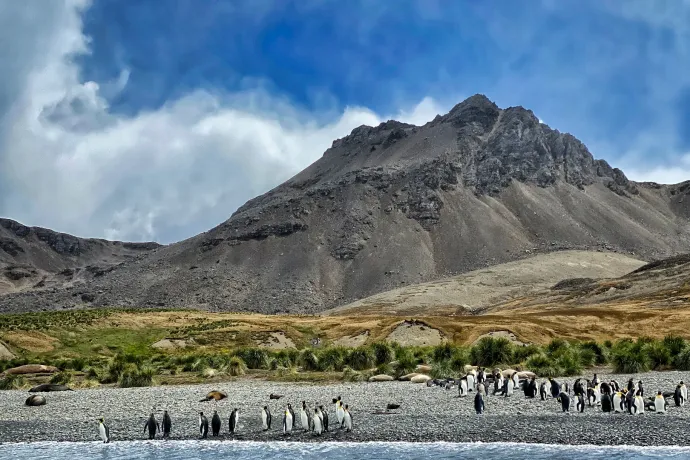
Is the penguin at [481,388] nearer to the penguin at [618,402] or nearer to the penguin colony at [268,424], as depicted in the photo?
the penguin at [618,402]

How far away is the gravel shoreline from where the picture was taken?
20.0 metres

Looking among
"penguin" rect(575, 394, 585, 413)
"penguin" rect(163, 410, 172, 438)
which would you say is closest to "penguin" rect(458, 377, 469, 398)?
"penguin" rect(575, 394, 585, 413)

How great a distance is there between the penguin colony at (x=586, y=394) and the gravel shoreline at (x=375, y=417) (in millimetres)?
359

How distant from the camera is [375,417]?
2297cm

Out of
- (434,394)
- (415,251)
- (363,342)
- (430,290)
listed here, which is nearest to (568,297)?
(430,290)

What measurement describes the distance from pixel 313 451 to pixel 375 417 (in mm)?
3700

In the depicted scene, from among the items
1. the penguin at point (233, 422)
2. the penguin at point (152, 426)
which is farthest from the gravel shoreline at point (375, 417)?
the penguin at point (152, 426)

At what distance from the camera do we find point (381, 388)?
30734 mm

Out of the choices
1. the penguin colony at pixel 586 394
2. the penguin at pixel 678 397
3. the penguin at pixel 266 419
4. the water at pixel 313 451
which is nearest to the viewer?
the water at pixel 313 451

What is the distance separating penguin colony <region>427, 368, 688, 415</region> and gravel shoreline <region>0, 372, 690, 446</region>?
1.18 ft

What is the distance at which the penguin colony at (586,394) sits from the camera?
2256cm

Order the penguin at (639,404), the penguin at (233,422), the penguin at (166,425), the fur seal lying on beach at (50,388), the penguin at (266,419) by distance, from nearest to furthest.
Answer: the penguin at (166,425)
the penguin at (233,422)
the penguin at (266,419)
the penguin at (639,404)
the fur seal lying on beach at (50,388)

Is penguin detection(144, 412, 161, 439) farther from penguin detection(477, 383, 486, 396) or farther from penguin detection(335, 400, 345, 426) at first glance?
penguin detection(477, 383, 486, 396)

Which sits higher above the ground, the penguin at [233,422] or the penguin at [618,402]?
the penguin at [618,402]
